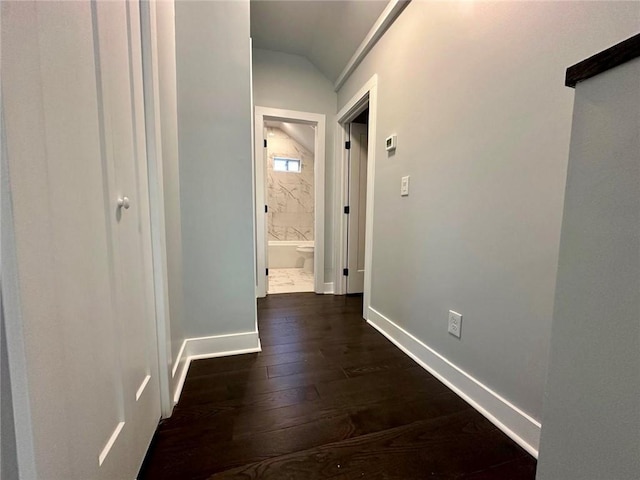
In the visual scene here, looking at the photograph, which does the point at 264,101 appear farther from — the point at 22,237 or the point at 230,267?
the point at 22,237

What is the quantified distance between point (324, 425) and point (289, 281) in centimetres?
263

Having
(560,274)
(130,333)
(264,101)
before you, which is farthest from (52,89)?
(264,101)

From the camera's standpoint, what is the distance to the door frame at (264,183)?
8.87ft

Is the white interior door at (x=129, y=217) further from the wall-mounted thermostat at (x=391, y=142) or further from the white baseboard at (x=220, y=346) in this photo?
the wall-mounted thermostat at (x=391, y=142)

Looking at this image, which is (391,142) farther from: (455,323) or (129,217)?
(129,217)

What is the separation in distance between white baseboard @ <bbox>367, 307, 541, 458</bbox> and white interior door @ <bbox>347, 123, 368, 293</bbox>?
1186 millimetres

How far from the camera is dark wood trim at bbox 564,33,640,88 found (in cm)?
40

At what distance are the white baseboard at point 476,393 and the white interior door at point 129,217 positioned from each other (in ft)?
4.65

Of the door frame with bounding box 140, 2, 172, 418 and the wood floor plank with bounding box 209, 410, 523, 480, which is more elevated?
the door frame with bounding box 140, 2, 172, 418

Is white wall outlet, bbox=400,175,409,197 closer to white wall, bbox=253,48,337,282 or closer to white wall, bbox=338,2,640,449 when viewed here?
white wall, bbox=338,2,640,449

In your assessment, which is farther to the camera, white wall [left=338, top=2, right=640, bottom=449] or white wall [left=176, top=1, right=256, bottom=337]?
white wall [left=176, top=1, right=256, bottom=337]

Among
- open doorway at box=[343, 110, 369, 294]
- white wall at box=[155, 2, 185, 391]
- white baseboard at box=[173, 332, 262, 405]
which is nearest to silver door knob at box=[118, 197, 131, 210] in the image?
white wall at box=[155, 2, 185, 391]

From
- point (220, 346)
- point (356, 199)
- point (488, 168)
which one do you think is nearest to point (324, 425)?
point (220, 346)

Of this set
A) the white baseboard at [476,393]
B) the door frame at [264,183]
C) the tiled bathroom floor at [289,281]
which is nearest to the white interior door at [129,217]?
the white baseboard at [476,393]
